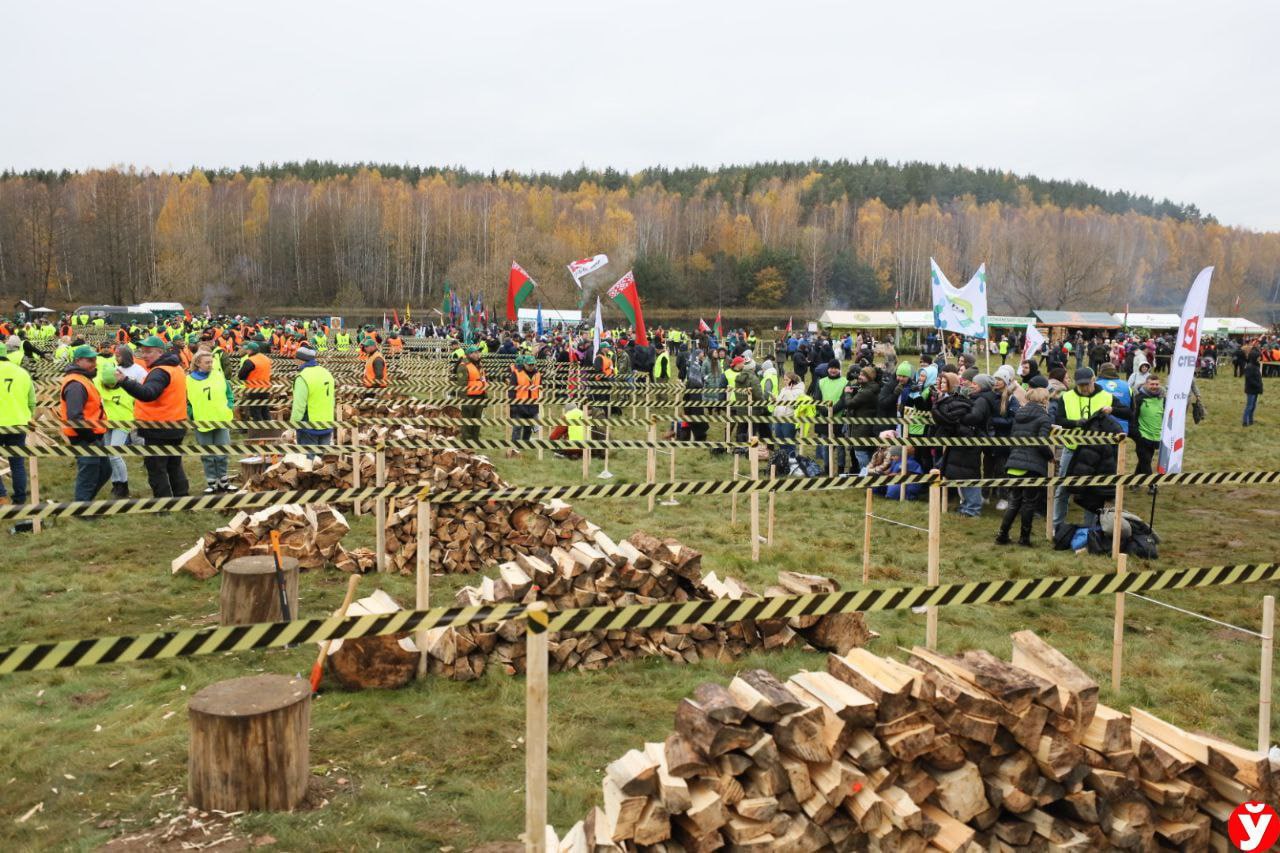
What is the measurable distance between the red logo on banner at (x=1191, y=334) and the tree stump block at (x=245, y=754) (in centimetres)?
→ 907

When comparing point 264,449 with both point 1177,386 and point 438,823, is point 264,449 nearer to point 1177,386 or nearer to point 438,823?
point 438,823

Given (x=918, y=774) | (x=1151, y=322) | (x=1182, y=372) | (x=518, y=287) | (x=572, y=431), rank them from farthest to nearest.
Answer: (x=1151, y=322) → (x=518, y=287) → (x=572, y=431) → (x=1182, y=372) → (x=918, y=774)

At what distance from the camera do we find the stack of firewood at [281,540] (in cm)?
950

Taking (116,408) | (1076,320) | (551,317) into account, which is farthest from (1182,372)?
(1076,320)

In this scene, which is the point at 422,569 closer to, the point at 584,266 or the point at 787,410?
the point at 787,410

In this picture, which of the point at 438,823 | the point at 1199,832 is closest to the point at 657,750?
the point at 438,823

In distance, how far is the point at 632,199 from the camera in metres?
132

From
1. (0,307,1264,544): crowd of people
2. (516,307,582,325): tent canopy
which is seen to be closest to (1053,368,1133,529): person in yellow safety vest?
(0,307,1264,544): crowd of people

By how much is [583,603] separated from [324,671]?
1.99 metres

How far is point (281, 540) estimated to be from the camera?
977cm

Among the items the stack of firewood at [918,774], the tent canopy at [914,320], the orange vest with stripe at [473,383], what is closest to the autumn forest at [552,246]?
the tent canopy at [914,320]

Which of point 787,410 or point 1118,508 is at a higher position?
point 787,410

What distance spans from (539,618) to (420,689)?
3.27 meters

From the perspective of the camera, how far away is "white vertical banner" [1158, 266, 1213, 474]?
945 cm
